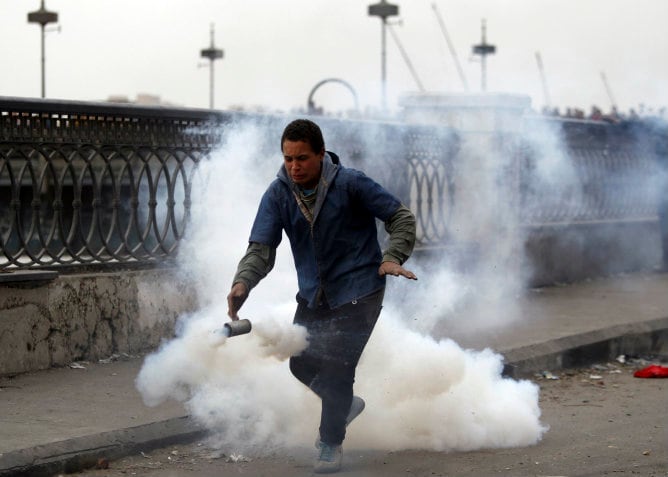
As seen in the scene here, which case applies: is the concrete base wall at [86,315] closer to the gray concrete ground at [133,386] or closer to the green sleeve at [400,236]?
the gray concrete ground at [133,386]

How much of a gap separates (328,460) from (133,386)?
210 cm

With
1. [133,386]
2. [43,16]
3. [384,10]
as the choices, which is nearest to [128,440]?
[133,386]

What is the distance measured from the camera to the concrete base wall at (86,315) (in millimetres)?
7965

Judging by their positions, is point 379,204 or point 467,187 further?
point 467,187

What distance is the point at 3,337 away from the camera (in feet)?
25.8

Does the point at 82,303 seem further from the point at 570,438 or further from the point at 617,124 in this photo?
the point at 617,124

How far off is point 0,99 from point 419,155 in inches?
200

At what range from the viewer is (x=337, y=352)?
6.00 m

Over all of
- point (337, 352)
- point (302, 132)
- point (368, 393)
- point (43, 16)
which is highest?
point (43, 16)

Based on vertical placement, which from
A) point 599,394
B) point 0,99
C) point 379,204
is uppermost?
point 0,99

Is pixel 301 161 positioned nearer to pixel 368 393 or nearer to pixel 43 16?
pixel 368 393

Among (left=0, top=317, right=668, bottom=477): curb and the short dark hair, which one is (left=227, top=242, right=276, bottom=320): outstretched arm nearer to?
the short dark hair

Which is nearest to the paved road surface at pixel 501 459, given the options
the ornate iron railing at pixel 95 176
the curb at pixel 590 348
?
the curb at pixel 590 348

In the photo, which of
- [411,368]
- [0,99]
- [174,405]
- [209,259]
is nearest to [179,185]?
[209,259]
